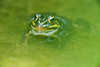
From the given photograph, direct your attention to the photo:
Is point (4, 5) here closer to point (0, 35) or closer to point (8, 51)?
point (0, 35)

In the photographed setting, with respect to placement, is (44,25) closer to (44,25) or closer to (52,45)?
(44,25)

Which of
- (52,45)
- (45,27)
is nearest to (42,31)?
(45,27)

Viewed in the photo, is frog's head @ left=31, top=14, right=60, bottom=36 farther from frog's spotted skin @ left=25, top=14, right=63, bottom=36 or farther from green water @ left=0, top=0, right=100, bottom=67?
green water @ left=0, top=0, right=100, bottom=67

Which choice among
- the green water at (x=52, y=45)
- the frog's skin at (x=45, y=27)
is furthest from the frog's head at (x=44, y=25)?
the green water at (x=52, y=45)

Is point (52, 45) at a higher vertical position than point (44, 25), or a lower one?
lower

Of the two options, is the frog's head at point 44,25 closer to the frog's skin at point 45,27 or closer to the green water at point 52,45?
the frog's skin at point 45,27

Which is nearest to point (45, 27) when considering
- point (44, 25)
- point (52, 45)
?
point (44, 25)

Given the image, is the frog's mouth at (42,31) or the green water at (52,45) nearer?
the green water at (52,45)
